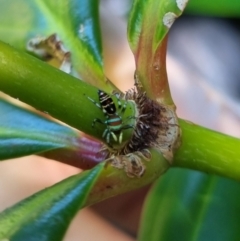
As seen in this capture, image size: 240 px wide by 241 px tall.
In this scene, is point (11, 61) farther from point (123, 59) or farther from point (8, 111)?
point (123, 59)

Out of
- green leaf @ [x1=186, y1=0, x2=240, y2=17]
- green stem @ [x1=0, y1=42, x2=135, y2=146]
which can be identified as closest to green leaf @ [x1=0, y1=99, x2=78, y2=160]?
green stem @ [x1=0, y1=42, x2=135, y2=146]

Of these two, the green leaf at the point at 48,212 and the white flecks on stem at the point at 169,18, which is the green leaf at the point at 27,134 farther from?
the white flecks on stem at the point at 169,18

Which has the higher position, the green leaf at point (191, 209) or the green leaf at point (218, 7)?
the green leaf at point (218, 7)

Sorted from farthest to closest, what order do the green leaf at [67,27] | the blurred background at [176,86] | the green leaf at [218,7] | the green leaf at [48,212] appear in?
the green leaf at [218,7], the blurred background at [176,86], the green leaf at [67,27], the green leaf at [48,212]

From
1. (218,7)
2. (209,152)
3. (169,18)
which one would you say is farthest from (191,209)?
(218,7)

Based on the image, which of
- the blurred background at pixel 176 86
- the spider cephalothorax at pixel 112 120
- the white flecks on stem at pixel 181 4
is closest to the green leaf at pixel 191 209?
the blurred background at pixel 176 86

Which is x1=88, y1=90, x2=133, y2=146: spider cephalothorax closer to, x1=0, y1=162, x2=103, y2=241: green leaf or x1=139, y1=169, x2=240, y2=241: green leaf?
x1=0, y1=162, x2=103, y2=241: green leaf
